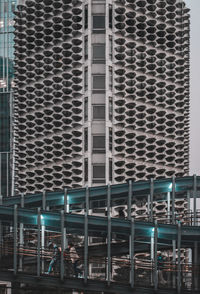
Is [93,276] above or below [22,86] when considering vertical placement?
below

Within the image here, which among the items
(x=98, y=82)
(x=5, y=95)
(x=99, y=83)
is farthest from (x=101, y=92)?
(x=5, y=95)

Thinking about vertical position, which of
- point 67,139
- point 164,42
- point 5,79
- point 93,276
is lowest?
point 93,276

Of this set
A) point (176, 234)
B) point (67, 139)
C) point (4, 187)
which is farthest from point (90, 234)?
point (4, 187)

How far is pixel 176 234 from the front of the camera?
144 ft

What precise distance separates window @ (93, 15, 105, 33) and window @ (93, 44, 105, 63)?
1885 millimetres

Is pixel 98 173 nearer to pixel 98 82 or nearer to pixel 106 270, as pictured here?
pixel 98 82

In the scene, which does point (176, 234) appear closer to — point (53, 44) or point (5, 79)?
point (53, 44)

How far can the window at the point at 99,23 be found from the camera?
302 ft

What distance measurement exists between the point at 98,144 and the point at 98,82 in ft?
25.9

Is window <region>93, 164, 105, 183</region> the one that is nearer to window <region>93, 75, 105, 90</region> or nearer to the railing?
window <region>93, 75, 105, 90</region>

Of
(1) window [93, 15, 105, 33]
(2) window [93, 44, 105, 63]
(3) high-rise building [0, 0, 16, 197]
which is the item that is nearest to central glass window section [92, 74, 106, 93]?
(2) window [93, 44, 105, 63]

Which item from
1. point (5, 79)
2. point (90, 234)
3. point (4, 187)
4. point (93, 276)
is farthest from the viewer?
point (5, 79)

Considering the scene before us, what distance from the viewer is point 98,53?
305 feet

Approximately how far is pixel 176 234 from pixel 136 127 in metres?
46.4
